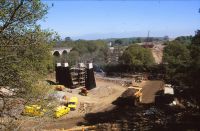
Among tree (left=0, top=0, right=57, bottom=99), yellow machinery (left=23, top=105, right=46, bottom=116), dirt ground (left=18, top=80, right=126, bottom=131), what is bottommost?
dirt ground (left=18, top=80, right=126, bottom=131)

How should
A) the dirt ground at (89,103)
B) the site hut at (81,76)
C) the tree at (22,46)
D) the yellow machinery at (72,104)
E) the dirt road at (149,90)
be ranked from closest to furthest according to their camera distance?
the tree at (22,46) → the dirt ground at (89,103) → the yellow machinery at (72,104) → the dirt road at (149,90) → the site hut at (81,76)

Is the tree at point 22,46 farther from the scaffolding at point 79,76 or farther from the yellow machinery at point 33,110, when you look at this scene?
the scaffolding at point 79,76

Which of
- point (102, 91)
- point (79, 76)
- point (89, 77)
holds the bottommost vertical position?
point (102, 91)

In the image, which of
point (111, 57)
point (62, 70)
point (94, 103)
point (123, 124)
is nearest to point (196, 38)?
point (123, 124)

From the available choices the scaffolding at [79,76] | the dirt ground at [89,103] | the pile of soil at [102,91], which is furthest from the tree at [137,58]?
the scaffolding at [79,76]

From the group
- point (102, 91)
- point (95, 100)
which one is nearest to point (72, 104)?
point (95, 100)

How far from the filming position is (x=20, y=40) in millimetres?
15852

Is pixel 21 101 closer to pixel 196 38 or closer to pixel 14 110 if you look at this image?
pixel 14 110

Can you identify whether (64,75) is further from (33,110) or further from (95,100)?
(33,110)

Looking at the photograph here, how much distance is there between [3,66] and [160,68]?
8805 cm

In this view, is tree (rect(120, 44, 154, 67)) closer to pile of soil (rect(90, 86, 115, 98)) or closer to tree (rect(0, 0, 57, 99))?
pile of soil (rect(90, 86, 115, 98))

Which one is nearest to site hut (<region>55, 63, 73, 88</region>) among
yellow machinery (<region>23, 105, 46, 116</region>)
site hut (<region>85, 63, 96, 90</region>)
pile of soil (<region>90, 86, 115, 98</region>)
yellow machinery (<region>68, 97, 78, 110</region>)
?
site hut (<region>85, 63, 96, 90</region>)

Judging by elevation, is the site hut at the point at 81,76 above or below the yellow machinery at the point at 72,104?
above

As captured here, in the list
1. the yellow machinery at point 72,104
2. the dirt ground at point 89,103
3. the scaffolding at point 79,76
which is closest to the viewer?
the dirt ground at point 89,103
